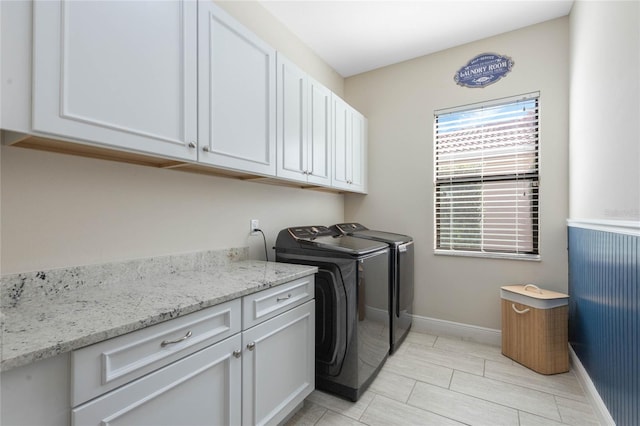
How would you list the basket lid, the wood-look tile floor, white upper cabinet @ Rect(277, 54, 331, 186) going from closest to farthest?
the wood-look tile floor < white upper cabinet @ Rect(277, 54, 331, 186) < the basket lid

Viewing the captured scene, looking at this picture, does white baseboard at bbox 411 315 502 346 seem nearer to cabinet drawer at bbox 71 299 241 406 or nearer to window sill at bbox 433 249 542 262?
window sill at bbox 433 249 542 262

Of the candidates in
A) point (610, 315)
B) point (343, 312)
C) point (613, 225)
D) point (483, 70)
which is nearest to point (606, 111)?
point (613, 225)

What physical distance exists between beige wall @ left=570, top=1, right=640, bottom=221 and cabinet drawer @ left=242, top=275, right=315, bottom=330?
5.21 ft

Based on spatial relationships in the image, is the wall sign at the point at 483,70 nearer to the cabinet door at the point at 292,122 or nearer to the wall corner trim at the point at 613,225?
the wall corner trim at the point at 613,225

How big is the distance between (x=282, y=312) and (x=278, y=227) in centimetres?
99

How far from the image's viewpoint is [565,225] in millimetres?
2410

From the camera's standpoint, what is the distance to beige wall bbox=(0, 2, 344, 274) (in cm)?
112

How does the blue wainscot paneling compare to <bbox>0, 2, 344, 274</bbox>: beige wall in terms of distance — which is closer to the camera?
<bbox>0, 2, 344, 274</bbox>: beige wall

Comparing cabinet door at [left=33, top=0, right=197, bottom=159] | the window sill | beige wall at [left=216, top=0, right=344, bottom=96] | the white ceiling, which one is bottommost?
the window sill

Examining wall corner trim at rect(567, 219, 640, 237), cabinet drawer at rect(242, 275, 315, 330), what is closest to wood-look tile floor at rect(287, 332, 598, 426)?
cabinet drawer at rect(242, 275, 315, 330)

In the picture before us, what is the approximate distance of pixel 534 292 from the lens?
2.34 m

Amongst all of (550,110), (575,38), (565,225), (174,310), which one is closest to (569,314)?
(565,225)

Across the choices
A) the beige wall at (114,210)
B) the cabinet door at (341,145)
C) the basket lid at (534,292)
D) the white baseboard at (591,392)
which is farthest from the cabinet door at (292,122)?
the white baseboard at (591,392)

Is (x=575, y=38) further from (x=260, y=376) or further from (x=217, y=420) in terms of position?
(x=217, y=420)
